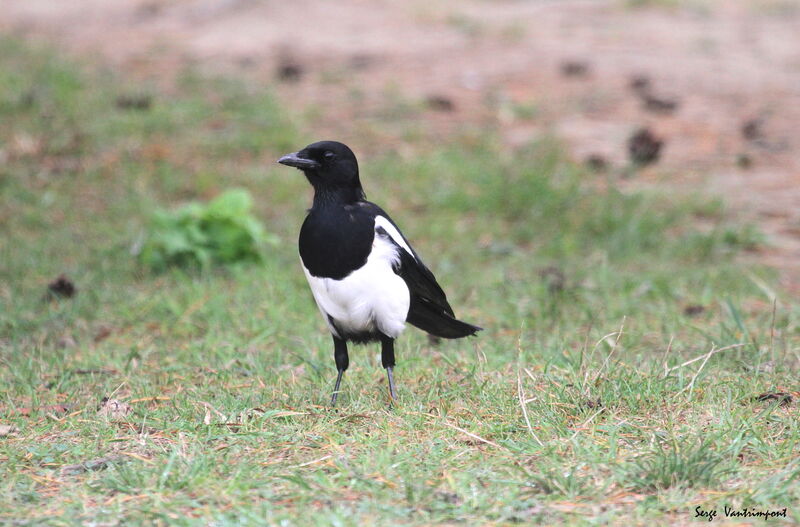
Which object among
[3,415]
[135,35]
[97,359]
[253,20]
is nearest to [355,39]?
[253,20]

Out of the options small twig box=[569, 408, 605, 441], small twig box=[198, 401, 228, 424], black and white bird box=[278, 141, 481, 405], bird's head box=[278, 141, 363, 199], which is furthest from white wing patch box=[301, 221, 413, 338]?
small twig box=[569, 408, 605, 441]

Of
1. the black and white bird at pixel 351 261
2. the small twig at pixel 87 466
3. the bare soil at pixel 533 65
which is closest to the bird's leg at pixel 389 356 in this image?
the black and white bird at pixel 351 261

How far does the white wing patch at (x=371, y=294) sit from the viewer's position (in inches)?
149

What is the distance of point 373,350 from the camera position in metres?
4.89

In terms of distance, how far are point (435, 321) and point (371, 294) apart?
557mm

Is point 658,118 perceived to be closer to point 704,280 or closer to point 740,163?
point 740,163

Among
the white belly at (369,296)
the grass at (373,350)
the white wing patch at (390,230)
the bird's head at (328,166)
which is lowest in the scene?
the grass at (373,350)

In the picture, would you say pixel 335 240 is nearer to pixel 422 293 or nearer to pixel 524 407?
pixel 422 293

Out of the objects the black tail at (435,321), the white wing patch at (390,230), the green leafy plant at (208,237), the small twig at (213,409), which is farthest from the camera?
the green leafy plant at (208,237)

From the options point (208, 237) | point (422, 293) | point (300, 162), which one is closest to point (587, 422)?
point (422, 293)

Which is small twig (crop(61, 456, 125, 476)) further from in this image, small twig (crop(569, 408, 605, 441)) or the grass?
small twig (crop(569, 408, 605, 441))

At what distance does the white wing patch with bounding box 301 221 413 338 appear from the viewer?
149 inches

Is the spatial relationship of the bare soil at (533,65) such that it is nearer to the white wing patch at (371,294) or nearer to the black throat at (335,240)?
Result: the white wing patch at (371,294)

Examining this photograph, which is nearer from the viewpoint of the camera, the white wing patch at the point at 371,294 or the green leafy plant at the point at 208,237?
the white wing patch at the point at 371,294
